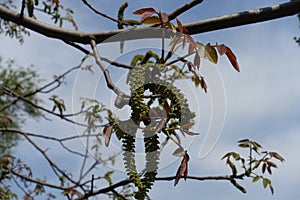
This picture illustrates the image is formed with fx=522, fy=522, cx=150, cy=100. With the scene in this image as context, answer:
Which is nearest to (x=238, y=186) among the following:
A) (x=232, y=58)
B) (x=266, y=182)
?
(x=266, y=182)

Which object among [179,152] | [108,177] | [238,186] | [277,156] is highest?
[108,177]

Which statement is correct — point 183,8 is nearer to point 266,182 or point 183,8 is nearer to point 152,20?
point 152,20

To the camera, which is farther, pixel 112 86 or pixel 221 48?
pixel 112 86

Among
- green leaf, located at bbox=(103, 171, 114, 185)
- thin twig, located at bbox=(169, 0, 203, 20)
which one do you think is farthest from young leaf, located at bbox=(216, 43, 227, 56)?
green leaf, located at bbox=(103, 171, 114, 185)

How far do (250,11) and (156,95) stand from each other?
313 millimetres

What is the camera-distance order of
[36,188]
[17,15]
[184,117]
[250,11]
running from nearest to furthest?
[184,117], [250,11], [17,15], [36,188]

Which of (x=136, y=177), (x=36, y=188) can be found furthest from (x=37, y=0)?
(x=36, y=188)

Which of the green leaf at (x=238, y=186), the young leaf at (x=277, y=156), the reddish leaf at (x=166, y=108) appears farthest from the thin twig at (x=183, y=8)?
the young leaf at (x=277, y=156)

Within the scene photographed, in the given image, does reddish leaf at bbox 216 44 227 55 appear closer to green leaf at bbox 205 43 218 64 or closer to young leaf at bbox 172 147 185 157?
green leaf at bbox 205 43 218 64

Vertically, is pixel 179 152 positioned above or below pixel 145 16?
below

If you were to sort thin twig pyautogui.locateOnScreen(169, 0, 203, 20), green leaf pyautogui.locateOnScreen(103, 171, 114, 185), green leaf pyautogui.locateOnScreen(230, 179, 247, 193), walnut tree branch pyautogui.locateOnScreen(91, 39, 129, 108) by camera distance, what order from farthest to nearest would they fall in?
green leaf pyautogui.locateOnScreen(103, 171, 114, 185), green leaf pyautogui.locateOnScreen(230, 179, 247, 193), thin twig pyautogui.locateOnScreen(169, 0, 203, 20), walnut tree branch pyautogui.locateOnScreen(91, 39, 129, 108)

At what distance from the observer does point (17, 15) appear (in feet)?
4.62

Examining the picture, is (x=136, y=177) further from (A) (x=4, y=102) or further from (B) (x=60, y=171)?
(A) (x=4, y=102)

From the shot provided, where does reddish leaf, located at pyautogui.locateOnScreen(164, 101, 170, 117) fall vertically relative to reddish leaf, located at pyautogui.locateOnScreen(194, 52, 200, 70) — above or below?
below
